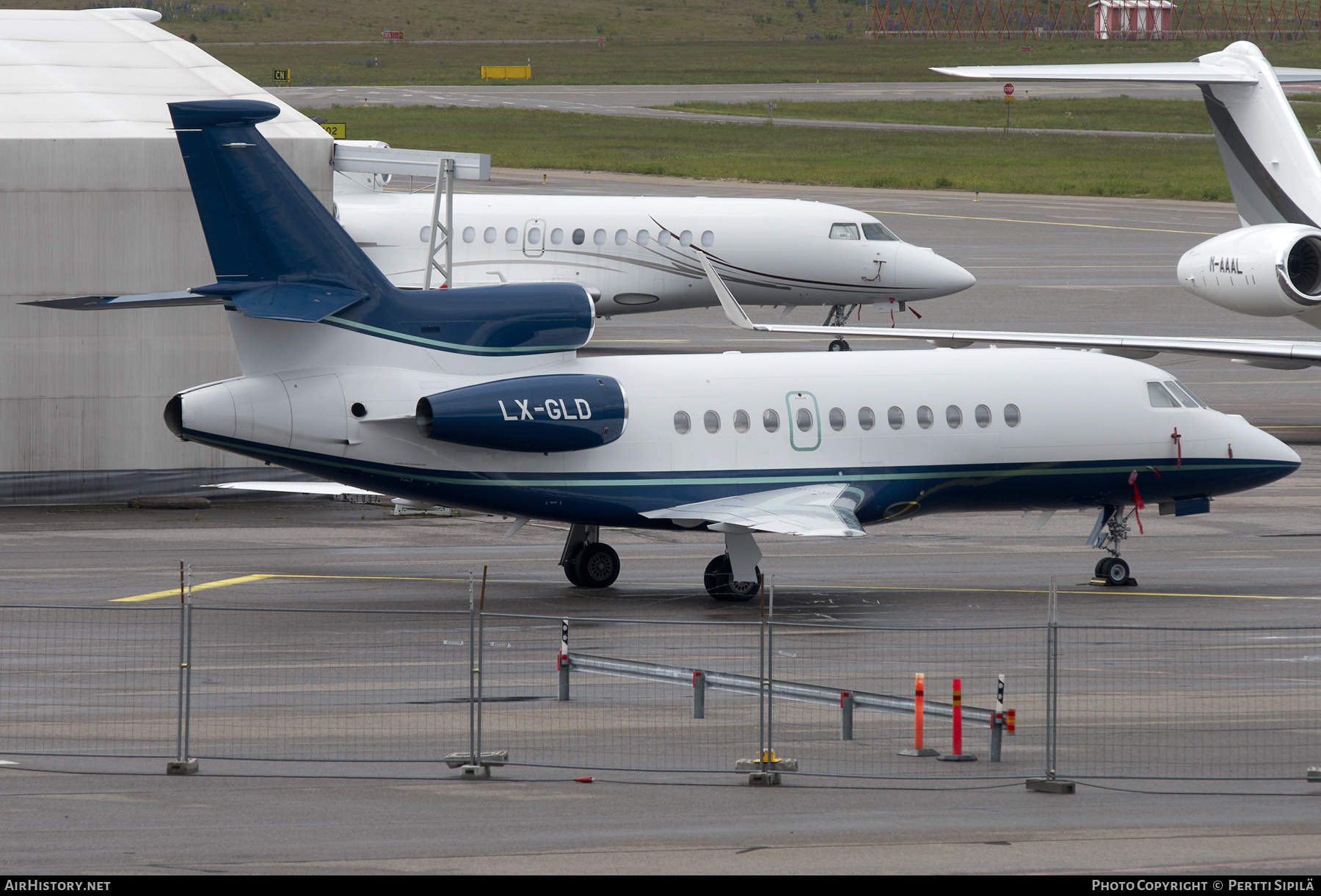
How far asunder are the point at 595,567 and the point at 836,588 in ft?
10.8

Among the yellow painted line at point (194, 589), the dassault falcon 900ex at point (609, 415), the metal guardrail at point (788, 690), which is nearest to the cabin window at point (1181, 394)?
the dassault falcon 900ex at point (609, 415)

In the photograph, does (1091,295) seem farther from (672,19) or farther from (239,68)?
(672,19)

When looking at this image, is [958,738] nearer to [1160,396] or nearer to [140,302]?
[1160,396]

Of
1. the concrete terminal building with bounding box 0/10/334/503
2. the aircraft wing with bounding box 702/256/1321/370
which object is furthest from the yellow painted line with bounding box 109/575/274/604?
the aircraft wing with bounding box 702/256/1321/370

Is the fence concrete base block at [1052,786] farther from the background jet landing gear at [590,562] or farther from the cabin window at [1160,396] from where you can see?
the cabin window at [1160,396]

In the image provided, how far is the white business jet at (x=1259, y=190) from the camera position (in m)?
30.0

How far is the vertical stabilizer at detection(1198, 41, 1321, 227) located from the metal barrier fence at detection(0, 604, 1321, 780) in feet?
39.0

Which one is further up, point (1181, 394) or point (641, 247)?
point (641, 247)

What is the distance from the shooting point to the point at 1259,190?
31.7 m

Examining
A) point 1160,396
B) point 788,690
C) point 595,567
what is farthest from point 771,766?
point 1160,396

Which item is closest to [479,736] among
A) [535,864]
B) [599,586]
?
[535,864]

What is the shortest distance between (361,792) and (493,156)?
73.2 m

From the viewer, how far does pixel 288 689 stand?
1856cm

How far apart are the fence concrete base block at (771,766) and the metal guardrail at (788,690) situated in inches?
24.1
